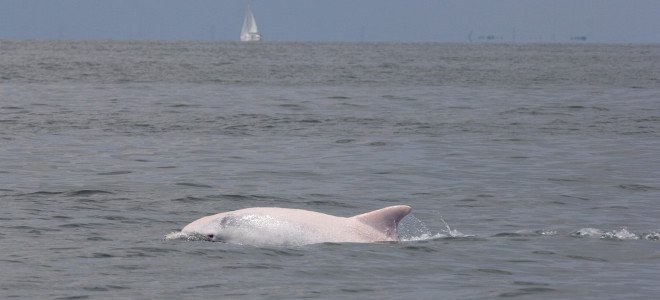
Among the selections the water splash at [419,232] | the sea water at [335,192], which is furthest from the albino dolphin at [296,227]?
the water splash at [419,232]

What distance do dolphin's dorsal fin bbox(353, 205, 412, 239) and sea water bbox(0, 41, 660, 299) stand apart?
0.27 m

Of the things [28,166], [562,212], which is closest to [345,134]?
[28,166]

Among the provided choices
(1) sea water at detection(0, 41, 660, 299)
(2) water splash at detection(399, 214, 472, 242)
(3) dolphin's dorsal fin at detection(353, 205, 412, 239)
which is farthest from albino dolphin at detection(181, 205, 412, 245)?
(2) water splash at detection(399, 214, 472, 242)

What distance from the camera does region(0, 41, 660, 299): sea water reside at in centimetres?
1590

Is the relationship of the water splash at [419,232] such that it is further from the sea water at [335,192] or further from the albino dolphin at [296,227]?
the albino dolphin at [296,227]

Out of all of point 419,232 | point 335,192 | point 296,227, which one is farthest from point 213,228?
point 335,192

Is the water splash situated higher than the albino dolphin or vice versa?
the albino dolphin

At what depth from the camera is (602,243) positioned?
1873 cm

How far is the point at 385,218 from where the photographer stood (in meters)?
17.4

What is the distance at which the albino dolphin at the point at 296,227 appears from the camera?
1741 cm

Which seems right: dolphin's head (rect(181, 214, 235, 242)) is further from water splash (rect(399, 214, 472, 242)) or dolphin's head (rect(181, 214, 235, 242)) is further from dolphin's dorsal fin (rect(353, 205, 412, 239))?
water splash (rect(399, 214, 472, 242))

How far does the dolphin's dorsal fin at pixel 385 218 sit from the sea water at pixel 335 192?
0.88 ft

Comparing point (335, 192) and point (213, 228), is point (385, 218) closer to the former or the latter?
point (213, 228)

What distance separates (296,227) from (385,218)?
1.19m
